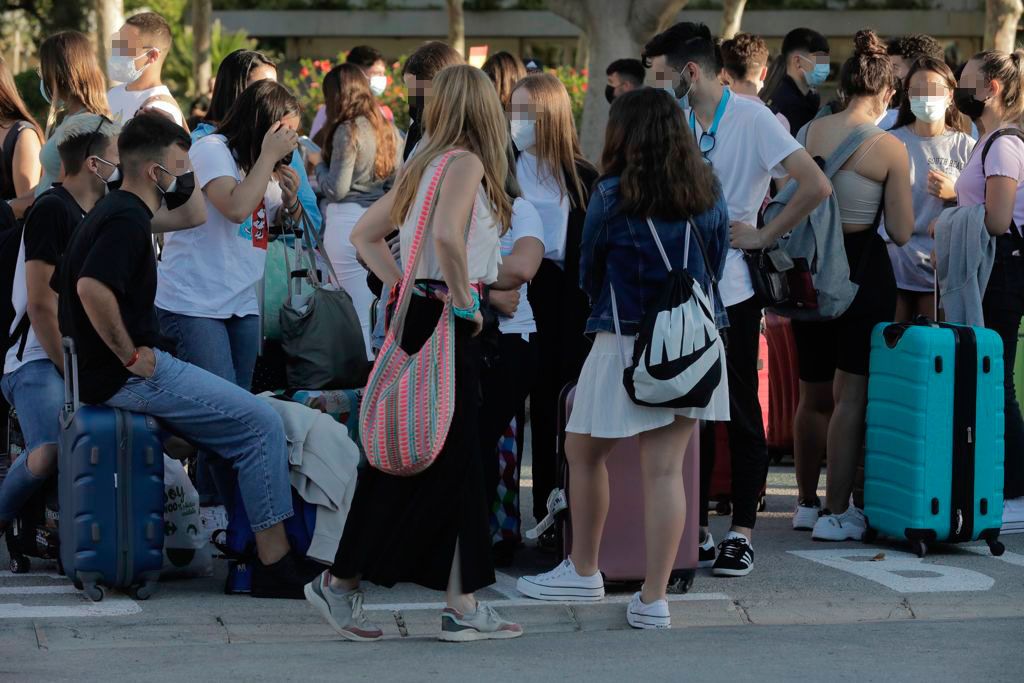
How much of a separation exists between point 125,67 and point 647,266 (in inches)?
136

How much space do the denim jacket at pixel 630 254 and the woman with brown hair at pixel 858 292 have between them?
1390mm

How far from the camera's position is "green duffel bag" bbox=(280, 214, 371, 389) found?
6.29m

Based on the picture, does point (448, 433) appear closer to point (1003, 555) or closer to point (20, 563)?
point (20, 563)

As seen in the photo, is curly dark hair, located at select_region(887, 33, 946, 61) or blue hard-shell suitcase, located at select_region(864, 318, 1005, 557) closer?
blue hard-shell suitcase, located at select_region(864, 318, 1005, 557)

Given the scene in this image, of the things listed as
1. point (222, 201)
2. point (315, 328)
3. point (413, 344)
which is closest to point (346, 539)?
point (413, 344)

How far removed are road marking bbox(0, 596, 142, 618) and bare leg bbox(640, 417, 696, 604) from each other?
5.86ft

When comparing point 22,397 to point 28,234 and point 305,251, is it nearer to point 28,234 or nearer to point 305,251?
point 28,234

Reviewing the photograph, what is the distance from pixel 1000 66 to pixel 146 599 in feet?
13.8

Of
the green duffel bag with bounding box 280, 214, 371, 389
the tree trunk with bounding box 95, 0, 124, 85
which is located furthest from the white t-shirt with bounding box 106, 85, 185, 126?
the tree trunk with bounding box 95, 0, 124, 85

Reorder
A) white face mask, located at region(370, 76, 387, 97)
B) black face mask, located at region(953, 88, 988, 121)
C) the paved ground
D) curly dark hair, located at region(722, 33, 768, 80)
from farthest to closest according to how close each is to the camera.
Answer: white face mask, located at region(370, 76, 387, 97) < curly dark hair, located at region(722, 33, 768, 80) < black face mask, located at region(953, 88, 988, 121) < the paved ground

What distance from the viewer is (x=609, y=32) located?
677 inches

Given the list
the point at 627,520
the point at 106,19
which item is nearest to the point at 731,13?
the point at 106,19

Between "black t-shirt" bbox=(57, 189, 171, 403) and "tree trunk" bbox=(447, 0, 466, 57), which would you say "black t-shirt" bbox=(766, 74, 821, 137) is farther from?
"tree trunk" bbox=(447, 0, 466, 57)

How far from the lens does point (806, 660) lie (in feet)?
16.7
